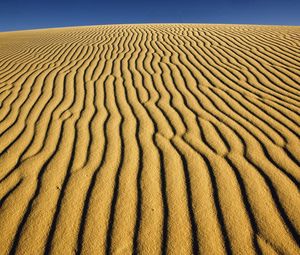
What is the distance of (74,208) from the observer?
79.4 inches

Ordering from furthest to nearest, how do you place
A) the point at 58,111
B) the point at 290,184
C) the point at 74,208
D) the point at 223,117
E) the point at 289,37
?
1. the point at 289,37
2. the point at 58,111
3. the point at 223,117
4. the point at 290,184
5. the point at 74,208

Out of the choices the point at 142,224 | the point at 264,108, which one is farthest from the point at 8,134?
the point at 264,108

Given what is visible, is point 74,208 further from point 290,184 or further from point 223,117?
point 223,117

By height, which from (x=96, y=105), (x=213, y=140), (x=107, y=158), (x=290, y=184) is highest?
(x=96, y=105)

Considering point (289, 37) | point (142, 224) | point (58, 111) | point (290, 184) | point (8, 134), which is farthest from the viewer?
point (289, 37)

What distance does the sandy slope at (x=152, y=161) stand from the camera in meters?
1.79

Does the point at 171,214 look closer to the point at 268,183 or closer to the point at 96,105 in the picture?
the point at 268,183

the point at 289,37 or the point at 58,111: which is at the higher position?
the point at 289,37

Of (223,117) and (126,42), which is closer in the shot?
(223,117)

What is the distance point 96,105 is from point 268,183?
8.04 feet

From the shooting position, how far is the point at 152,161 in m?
2.51

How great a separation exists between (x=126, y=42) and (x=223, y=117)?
5512mm

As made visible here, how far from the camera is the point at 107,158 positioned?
101 inches

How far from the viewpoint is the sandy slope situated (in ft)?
5.89
